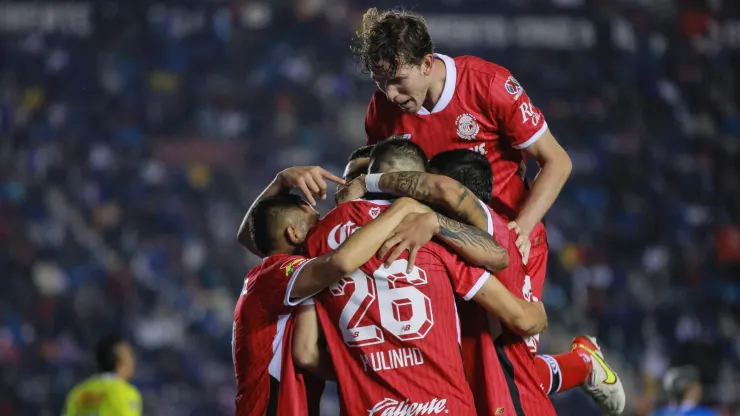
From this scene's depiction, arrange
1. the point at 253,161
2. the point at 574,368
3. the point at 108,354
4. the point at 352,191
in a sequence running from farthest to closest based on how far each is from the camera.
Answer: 1. the point at 253,161
2. the point at 108,354
3. the point at 574,368
4. the point at 352,191

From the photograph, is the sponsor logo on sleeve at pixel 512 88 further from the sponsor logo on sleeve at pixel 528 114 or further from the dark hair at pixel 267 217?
the dark hair at pixel 267 217

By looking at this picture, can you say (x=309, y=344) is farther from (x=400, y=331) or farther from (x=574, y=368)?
(x=574, y=368)

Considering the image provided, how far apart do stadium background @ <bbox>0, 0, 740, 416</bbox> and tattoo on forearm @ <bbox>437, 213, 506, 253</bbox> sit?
829cm

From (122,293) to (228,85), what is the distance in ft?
10.9

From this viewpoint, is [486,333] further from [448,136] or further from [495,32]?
[495,32]

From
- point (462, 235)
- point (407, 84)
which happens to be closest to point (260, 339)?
point (462, 235)

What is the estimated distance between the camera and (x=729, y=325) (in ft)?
40.0

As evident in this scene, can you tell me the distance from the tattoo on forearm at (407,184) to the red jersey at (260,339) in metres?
0.45

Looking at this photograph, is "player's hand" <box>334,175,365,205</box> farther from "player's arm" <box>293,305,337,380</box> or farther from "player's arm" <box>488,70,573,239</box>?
"player's arm" <box>488,70,573,239</box>

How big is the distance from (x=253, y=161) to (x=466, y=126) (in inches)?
360

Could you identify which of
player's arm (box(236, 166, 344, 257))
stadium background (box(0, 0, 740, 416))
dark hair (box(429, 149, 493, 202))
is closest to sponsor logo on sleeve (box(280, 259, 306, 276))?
player's arm (box(236, 166, 344, 257))

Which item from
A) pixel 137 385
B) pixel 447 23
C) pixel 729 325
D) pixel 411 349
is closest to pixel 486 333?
pixel 411 349

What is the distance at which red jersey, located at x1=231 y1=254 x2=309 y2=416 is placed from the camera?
141 inches

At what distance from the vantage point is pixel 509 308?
3463 millimetres
